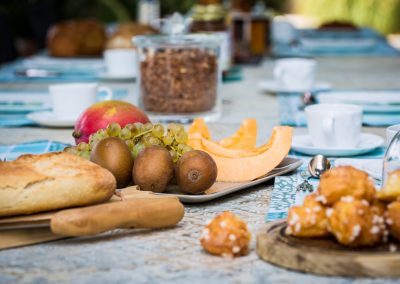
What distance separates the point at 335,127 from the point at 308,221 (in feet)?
2.02

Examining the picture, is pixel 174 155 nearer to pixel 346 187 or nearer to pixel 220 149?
pixel 220 149

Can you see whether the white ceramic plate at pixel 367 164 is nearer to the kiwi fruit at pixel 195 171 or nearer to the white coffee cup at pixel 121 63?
the kiwi fruit at pixel 195 171

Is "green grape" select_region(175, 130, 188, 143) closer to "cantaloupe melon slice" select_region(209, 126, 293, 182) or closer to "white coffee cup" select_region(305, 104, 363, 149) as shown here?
"cantaloupe melon slice" select_region(209, 126, 293, 182)

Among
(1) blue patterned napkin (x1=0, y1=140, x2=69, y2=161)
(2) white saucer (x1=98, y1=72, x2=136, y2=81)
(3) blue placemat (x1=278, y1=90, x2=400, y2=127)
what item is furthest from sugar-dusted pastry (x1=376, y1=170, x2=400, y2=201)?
(2) white saucer (x1=98, y1=72, x2=136, y2=81)

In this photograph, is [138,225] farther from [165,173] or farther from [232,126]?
[232,126]

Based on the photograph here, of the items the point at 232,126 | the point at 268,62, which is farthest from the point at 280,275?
the point at 268,62

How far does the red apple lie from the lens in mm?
1374

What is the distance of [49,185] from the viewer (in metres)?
0.92

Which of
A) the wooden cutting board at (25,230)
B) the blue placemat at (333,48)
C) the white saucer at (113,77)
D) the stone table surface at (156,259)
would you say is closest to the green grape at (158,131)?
the stone table surface at (156,259)

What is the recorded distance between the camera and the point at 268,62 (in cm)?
335

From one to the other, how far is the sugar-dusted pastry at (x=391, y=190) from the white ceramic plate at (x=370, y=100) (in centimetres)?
111

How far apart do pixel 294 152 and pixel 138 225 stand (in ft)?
1.86

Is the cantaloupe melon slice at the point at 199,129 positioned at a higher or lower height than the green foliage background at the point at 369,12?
higher

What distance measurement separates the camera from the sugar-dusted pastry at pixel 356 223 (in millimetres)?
785
